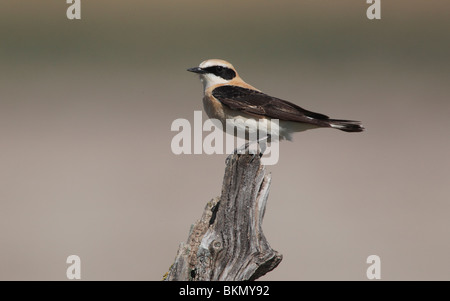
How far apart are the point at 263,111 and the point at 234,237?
1811 millimetres

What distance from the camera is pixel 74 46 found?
65.5ft

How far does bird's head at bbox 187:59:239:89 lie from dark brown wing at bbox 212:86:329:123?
18.6 inches

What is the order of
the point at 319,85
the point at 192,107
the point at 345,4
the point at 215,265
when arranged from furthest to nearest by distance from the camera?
the point at 345,4 → the point at 319,85 → the point at 192,107 → the point at 215,265

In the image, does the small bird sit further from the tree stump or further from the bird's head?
the tree stump

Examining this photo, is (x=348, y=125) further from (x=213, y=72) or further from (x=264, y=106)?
(x=213, y=72)

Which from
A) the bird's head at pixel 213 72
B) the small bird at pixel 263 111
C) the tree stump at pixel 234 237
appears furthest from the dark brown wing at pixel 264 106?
the tree stump at pixel 234 237

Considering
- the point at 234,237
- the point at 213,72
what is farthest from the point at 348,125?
the point at 234,237

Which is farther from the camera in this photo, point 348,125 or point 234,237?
point 348,125

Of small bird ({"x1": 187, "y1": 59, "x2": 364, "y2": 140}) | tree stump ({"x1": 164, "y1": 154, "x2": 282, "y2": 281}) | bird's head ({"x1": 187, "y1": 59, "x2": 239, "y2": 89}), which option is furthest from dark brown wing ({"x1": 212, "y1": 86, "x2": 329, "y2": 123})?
tree stump ({"x1": 164, "y1": 154, "x2": 282, "y2": 281})

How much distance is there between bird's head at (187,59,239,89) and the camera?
23.1ft

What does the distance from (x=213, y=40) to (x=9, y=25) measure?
600 cm

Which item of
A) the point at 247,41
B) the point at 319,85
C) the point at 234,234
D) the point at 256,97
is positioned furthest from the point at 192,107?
the point at 234,234

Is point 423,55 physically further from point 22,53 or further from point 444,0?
point 22,53

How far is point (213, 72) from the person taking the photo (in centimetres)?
707
